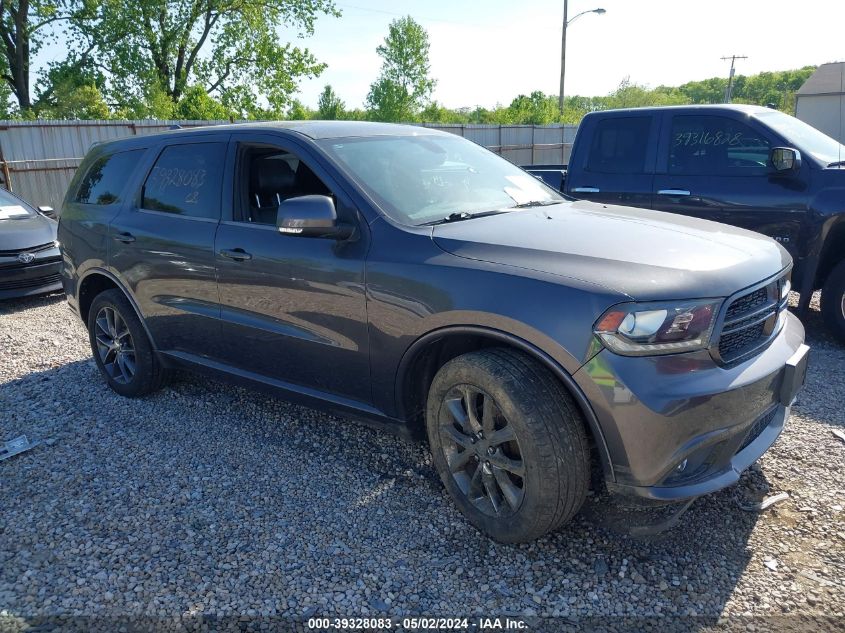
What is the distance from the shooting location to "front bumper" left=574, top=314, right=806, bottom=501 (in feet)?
7.64

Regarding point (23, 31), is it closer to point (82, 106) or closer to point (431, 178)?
point (82, 106)

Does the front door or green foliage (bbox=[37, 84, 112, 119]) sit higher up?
green foliage (bbox=[37, 84, 112, 119])

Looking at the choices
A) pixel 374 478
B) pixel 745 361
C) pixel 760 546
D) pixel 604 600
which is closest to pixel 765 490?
pixel 760 546

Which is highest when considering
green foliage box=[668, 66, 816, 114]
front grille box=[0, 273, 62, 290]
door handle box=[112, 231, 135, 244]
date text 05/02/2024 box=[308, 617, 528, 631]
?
green foliage box=[668, 66, 816, 114]

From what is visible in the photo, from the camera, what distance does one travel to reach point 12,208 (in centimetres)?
845

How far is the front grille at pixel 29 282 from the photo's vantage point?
24.6 feet

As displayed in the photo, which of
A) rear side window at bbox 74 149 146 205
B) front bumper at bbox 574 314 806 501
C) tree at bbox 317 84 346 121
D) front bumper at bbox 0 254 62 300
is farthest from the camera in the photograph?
tree at bbox 317 84 346 121

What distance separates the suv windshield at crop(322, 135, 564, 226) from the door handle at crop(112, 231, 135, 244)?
1.70m

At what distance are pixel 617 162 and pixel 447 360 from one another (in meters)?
4.02

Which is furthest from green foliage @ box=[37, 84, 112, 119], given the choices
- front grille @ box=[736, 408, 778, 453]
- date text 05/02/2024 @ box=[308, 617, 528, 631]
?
front grille @ box=[736, 408, 778, 453]

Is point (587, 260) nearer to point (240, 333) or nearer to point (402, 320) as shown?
point (402, 320)

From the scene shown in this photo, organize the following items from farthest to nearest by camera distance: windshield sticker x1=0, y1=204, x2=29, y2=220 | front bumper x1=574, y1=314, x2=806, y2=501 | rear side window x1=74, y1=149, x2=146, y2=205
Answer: windshield sticker x1=0, y1=204, x2=29, y2=220
rear side window x1=74, y1=149, x2=146, y2=205
front bumper x1=574, y1=314, x2=806, y2=501

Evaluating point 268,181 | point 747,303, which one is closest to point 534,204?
point 747,303

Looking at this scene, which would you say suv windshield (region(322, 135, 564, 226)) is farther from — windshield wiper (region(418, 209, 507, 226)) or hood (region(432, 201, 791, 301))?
hood (region(432, 201, 791, 301))
